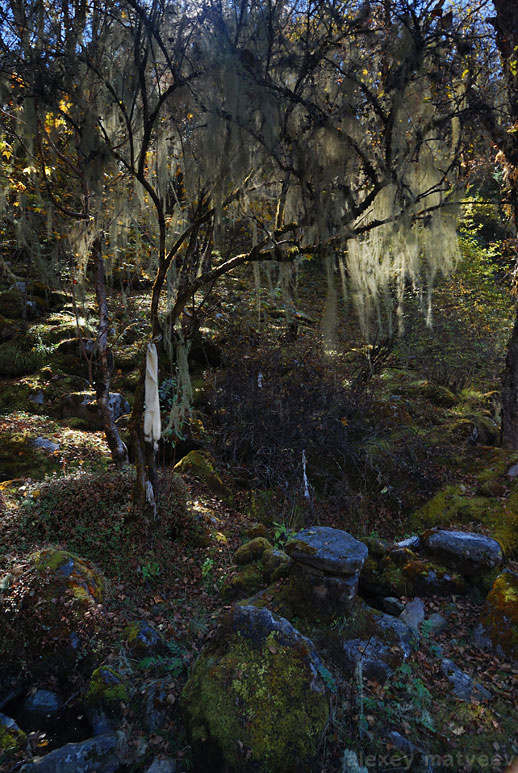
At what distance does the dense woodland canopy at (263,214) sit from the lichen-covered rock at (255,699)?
255 mm

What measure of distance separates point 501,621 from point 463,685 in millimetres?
680

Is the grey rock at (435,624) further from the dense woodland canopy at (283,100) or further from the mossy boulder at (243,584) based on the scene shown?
the dense woodland canopy at (283,100)

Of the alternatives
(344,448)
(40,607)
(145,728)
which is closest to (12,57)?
(40,607)

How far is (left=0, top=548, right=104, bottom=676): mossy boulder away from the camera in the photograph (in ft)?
10.3

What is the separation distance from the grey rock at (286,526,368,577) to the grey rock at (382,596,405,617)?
2.44 ft

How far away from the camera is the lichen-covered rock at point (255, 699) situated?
2.50 metres

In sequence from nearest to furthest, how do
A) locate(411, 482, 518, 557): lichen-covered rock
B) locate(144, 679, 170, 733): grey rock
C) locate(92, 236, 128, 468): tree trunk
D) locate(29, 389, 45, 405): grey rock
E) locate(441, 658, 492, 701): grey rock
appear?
1. locate(144, 679, 170, 733): grey rock
2. locate(441, 658, 492, 701): grey rock
3. locate(411, 482, 518, 557): lichen-covered rock
4. locate(92, 236, 128, 468): tree trunk
5. locate(29, 389, 45, 405): grey rock

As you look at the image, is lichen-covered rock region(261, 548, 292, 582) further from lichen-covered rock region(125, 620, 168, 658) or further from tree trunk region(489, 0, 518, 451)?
tree trunk region(489, 0, 518, 451)

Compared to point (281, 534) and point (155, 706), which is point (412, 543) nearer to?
point (281, 534)

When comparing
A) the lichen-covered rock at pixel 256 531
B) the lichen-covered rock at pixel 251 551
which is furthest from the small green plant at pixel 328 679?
the lichen-covered rock at pixel 256 531

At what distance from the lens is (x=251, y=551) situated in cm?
458

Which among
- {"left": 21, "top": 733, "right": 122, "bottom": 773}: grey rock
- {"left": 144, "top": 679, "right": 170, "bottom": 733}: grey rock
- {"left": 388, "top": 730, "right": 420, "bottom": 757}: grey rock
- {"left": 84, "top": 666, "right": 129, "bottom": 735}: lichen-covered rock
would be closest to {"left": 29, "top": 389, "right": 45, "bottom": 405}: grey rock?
{"left": 84, "top": 666, "right": 129, "bottom": 735}: lichen-covered rock

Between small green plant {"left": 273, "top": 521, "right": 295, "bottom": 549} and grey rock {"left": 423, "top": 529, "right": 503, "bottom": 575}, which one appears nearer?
grey rock {"left": 423, "top": 529, "right": 503, "bottom": 575}

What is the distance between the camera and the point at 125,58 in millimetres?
3592
